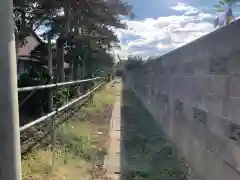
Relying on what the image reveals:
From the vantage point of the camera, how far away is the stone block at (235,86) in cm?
276

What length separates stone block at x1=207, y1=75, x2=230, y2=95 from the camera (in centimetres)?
305

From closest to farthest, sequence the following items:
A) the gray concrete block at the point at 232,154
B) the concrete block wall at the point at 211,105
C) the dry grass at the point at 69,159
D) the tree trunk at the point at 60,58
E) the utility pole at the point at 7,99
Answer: the utility pole at the point at 7,99
the gray concrete block at the point at 232,154
the concrete block wall at the point at 211,105
the dry grass at the point at 69,159
the tree trunk at the point at 60,58

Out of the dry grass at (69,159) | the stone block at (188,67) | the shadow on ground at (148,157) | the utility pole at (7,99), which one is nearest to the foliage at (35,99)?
the dry grass at (69,159)

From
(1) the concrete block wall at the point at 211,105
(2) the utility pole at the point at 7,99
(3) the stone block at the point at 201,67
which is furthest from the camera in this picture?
(3) the stone block at the point at 201,67

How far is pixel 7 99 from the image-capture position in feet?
7.14

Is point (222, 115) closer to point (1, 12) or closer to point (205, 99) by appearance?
point (205, 99)

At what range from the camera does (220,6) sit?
812cm

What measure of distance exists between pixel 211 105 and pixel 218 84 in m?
0.30

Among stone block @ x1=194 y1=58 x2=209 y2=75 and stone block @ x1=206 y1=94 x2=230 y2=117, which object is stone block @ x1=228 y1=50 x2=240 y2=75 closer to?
stone block @ x1=206 y1=94 x2=230 y2=117

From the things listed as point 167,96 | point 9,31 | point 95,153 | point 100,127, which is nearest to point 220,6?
point 167,96

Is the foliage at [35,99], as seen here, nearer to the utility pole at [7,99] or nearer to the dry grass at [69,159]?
the dry grass at [69,159]

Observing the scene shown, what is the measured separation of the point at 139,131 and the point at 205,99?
4.19 meters

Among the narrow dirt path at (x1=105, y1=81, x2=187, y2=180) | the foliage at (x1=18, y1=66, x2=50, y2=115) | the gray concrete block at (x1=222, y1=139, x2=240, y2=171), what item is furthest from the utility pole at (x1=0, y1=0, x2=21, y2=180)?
the narrow dirt path at (x1=105, y1=81, x2=187, y2=180)

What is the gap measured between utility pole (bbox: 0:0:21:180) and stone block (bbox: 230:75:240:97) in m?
1.69
